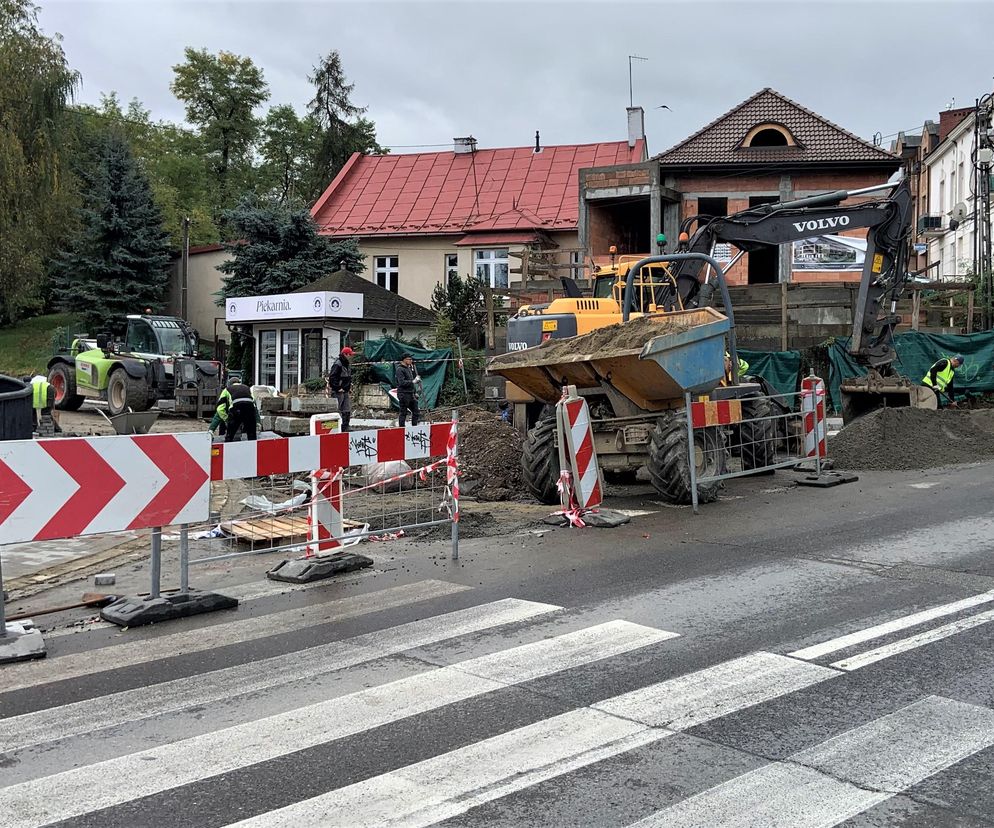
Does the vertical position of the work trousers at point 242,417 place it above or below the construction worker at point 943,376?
below

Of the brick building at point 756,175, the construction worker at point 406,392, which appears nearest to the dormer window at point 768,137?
the brick building at point 756,175

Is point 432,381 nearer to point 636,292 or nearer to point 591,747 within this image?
point 636,292

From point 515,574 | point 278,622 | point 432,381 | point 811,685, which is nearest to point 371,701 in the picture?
point 278,622

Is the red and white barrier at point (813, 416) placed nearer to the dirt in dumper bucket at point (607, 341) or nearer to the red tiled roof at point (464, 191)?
the dirt in dumper bucket at point (607, 341)

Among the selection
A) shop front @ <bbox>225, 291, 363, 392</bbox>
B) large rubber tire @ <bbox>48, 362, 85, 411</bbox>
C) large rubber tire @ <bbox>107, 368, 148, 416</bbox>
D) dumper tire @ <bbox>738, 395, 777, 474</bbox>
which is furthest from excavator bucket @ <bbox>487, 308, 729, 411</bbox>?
large rubber tire @ <bbox>48, 362, 85, 411</bbox>

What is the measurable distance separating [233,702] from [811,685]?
9.91ft

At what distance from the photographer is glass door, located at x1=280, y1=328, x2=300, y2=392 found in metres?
31.2

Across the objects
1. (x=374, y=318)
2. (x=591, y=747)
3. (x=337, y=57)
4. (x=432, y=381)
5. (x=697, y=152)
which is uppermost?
(x=337, y=57)

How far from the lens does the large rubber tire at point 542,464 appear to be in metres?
12.4

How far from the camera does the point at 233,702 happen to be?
16.9 feet

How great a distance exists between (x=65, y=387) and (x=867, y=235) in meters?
21.7

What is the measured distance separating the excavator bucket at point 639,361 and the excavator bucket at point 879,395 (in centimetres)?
705

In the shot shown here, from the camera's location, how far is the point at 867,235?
1598cm

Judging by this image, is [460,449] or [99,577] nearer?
[99,577]
